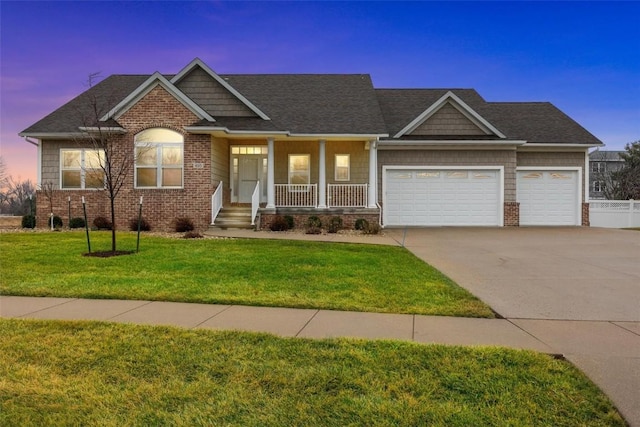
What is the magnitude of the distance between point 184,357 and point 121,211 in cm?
1374

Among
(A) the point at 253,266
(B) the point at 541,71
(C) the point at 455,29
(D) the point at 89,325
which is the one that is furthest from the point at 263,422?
(B) the point at 541,71

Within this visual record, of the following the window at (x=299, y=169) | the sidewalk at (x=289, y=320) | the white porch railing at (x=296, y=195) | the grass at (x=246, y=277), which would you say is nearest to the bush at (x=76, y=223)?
the grass at (x=246, y=277)

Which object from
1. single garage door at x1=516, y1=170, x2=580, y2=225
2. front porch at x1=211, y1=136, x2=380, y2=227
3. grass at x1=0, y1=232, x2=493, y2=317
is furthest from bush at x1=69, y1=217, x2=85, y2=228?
single garage door at x1=516, y1=170, x2=580, y2=225

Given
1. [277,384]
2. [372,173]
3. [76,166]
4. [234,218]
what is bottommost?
[277,384]

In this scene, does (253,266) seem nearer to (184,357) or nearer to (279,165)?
(184,357)

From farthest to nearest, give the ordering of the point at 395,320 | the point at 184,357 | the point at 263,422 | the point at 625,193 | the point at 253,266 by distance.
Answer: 1. the point at 625,193
2. the point at 253,266
3. the point at 395,320
4. the point at 184,357
5. the point at 263,422

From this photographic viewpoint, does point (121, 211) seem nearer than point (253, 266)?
No

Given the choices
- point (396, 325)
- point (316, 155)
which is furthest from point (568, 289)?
point (316, 155)

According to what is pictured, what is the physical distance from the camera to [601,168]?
46.3 m

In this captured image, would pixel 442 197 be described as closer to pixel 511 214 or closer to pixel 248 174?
pixel 511 214

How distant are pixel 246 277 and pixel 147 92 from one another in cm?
1119

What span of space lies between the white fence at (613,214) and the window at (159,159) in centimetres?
2085

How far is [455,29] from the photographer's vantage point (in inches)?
760

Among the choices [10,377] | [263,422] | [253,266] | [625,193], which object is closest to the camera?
[263,422]
